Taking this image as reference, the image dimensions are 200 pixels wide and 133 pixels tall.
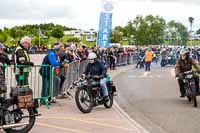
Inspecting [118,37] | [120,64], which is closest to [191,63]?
[120,64]

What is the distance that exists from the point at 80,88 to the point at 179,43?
84.9 m

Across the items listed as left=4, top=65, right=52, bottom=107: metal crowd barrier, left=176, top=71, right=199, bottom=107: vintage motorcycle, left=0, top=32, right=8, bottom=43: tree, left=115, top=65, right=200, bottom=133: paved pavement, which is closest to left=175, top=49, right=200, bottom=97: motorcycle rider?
left=176, top=71, right=199, bottom=107: vintage motorcycle

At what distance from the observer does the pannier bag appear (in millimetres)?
8828

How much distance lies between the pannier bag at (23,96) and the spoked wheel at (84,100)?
328 cm

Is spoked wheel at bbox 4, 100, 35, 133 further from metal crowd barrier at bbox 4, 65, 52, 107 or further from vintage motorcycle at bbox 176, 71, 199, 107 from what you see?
vintage motorcycle at bbox 176, 71, 199, 107

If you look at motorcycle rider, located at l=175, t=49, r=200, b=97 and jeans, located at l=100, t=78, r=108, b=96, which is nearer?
jeans, located at l=100, t=78, r=108, b=96

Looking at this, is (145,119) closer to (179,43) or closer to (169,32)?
(169,32)

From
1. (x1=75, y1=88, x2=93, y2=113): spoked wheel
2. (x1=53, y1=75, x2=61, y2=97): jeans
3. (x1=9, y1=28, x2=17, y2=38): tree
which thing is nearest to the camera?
(x1=75, y1=88, x2=93, y2=113): spoked wheel

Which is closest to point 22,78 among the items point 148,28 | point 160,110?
point 160,110

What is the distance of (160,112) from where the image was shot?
41.9ft

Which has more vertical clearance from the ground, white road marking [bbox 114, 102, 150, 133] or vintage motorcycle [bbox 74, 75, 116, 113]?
vintage motorcycle [bbox 74, 75, 116, 113]

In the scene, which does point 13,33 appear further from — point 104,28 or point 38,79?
point 38,79

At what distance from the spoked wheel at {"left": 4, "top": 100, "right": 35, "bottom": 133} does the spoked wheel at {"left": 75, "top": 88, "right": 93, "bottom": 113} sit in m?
3.12

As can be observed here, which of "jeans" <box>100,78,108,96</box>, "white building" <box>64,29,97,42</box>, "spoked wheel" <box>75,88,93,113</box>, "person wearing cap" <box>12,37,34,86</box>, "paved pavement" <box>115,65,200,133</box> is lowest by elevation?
"paved pavement" <box>115,65,200,133</box>
